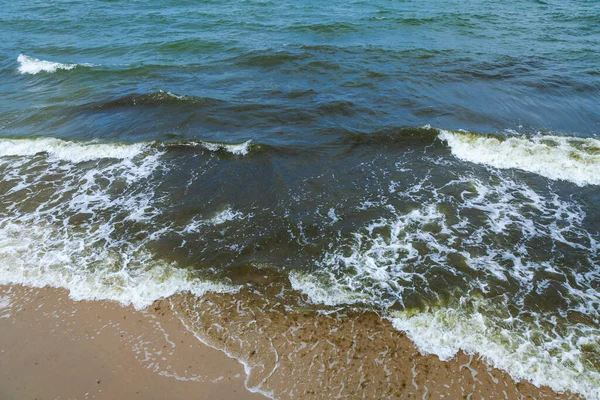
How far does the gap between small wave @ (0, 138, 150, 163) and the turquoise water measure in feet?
0.25

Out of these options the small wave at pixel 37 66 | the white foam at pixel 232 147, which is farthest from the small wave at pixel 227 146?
the small wave at pixel 37 66

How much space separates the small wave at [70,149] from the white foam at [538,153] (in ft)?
37.0

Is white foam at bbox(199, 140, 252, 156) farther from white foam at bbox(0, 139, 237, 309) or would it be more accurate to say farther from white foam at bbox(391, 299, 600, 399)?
white foam at bbox(391, 299, 600, 399)

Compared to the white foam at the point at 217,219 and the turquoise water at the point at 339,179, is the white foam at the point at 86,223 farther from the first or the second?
the white foam at the point at 217,219

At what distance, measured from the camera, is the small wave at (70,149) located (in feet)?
43.5

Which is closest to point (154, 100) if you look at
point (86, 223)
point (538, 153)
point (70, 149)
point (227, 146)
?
point (70, 149)

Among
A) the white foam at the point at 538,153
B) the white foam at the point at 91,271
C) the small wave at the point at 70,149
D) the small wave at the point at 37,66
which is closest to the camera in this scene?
the white foam at the point at 91,271

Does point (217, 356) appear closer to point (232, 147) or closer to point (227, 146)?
point (232, 147)

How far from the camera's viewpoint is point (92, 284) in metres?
8.33

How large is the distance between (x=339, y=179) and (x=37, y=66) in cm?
2014

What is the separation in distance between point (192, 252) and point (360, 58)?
15.3 m

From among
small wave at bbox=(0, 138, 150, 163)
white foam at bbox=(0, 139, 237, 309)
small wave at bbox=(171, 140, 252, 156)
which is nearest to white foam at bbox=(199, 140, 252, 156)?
small wave at bbox=(171, 140, 252, 156)

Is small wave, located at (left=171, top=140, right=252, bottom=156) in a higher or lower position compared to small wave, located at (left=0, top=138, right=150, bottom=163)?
higher

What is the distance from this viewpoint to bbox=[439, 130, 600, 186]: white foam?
11.6 meters
